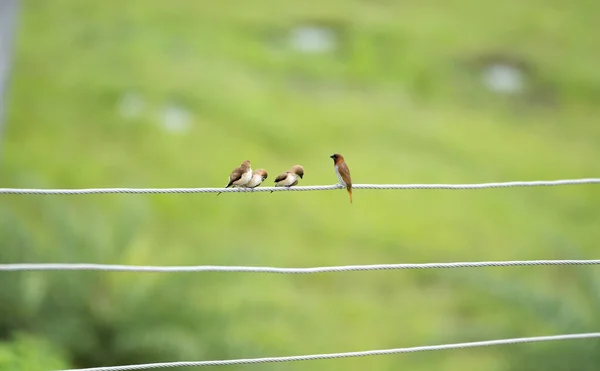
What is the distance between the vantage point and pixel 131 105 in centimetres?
930

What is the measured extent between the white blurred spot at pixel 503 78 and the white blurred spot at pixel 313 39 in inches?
73.3

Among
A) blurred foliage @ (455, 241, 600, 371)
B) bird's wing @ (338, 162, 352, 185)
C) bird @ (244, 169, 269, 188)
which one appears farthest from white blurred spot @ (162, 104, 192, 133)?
bird @ (244, 169, 269, 188)

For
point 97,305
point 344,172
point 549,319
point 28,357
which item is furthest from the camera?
point 97,305

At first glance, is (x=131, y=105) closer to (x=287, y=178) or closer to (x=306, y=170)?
(x=306, y=170)

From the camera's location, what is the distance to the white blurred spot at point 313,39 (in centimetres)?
1052

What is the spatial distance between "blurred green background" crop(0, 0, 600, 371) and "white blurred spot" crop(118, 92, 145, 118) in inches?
0.8

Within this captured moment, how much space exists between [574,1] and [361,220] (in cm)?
569

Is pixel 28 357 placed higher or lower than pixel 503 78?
lower

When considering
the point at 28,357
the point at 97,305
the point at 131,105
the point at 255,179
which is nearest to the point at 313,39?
the point at 131,105

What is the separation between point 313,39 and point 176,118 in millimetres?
2249

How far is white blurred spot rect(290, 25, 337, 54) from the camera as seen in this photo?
10.5m

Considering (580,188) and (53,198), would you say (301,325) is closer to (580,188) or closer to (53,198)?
(53,198)

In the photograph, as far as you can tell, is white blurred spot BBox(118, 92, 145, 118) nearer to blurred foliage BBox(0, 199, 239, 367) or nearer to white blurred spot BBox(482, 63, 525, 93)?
blurred foliage BBox(0, 199, 239, 367)

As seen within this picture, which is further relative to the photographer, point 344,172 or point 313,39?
point 313,39
